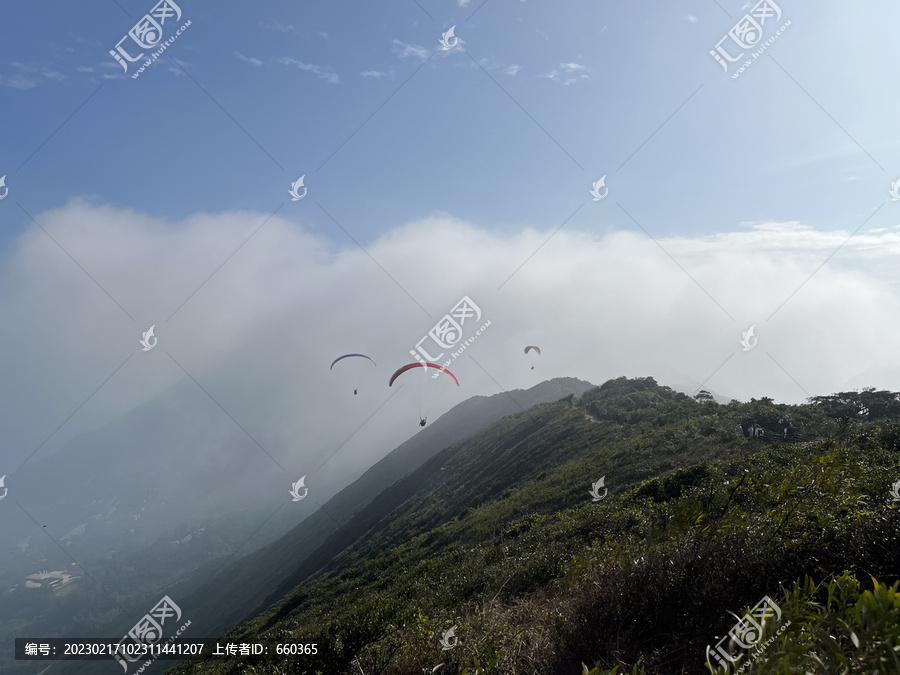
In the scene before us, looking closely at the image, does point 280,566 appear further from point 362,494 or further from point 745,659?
point 745,659

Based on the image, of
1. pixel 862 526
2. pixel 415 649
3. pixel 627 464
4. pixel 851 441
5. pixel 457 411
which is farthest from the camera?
pixel 457 411

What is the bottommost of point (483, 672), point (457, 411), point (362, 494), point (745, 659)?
point (745, 659)

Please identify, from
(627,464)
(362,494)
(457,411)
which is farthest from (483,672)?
(457,411)

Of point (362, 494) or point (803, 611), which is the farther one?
point (362, 494)

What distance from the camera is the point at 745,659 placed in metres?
3.70

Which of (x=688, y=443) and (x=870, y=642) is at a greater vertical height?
(x=688, y=443)

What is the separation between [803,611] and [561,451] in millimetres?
42364

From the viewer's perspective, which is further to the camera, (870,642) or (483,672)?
(483,672)

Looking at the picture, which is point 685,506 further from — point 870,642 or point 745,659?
point 870,642

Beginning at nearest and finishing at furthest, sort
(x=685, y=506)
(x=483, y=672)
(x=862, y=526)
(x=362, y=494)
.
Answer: (x=483, y=672) < (x=862, y=526) < (x=685, y=506) < (x=362, y=494)

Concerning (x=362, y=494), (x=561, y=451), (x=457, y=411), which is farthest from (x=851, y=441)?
(x=457, y=411)

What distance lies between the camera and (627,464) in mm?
27125

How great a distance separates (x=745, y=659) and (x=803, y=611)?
733 millimetres

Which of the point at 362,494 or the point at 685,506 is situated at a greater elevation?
the point at 362,494
